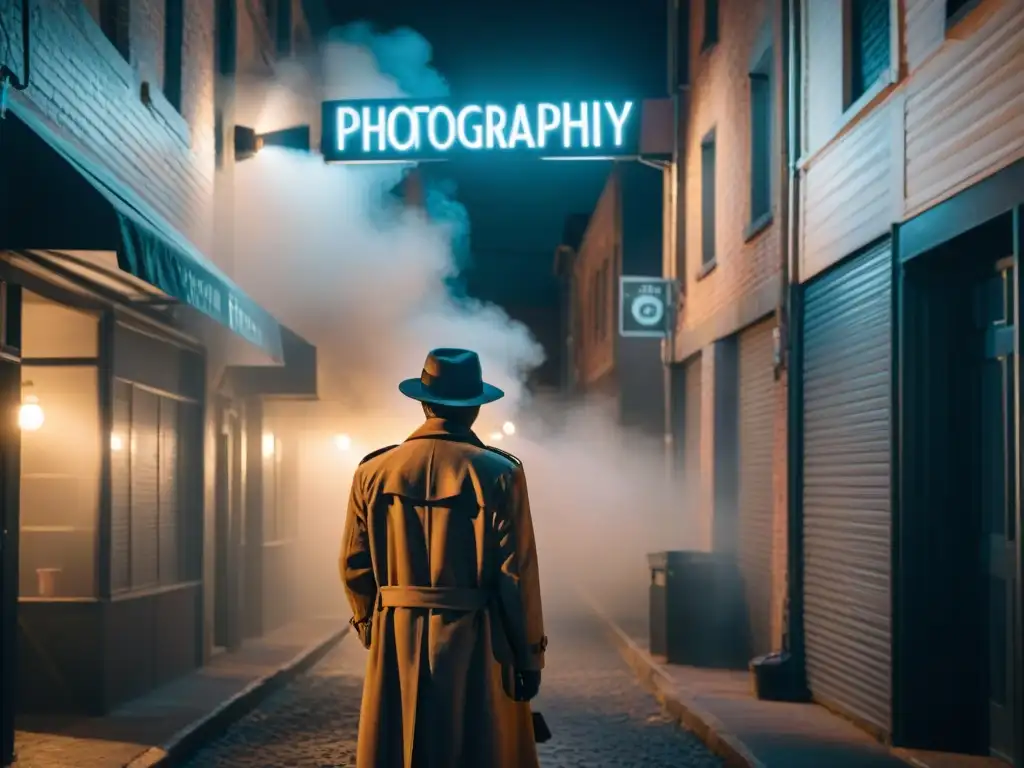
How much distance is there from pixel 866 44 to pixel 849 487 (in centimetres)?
309

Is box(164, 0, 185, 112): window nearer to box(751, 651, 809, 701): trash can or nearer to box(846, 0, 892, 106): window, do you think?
box(846, 0, 892, 106): window

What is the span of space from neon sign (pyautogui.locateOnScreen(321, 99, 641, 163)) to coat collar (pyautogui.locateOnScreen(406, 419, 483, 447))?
1200 cm

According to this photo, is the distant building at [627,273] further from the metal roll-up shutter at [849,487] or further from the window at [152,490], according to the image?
the metal roll-up shutter at [849,487]

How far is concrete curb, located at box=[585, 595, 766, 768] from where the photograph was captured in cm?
840

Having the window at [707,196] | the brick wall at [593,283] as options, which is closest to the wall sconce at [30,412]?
the window at [707,196]

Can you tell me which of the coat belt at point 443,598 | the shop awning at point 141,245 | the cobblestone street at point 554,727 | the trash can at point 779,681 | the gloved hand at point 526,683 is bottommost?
the cobblestone street at point 554,727

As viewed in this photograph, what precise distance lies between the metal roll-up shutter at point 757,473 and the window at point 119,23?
584 cm

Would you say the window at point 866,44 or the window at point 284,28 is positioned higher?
the window at point 284,28

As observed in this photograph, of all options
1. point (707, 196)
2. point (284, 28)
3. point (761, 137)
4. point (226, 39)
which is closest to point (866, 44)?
point (761, 137)

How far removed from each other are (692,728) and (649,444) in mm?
16217

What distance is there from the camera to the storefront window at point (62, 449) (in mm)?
10477

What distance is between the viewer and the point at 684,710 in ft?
→ 33.5

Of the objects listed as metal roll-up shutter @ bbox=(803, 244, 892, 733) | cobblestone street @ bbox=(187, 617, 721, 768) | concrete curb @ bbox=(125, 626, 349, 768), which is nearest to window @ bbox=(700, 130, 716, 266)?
A: cobblestone street @ bbox=(187, 617, 721, 768)

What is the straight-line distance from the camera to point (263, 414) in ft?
56.2
